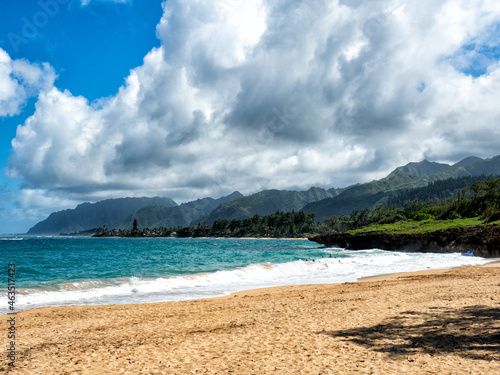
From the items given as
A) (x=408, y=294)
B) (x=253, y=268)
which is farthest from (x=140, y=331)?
(x=253, y=268)

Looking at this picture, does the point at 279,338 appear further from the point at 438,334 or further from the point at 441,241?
the point at 441,241

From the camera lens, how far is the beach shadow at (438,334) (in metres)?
7.14

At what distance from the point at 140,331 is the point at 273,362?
17.0ft

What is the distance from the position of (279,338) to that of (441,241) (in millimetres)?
53379

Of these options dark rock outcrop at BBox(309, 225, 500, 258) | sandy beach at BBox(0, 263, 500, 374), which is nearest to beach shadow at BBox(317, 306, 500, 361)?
sandy beach at BBox(0, 263, 500, 374)

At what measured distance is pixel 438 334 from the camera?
8188mm

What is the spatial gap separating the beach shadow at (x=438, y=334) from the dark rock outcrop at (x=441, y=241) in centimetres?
3896

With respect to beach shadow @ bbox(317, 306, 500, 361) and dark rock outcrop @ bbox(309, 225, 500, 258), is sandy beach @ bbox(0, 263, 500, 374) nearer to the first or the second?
beach shadow @ bbox(317, 306, 500, 361)

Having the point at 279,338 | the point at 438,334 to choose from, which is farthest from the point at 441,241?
the point at 279,338

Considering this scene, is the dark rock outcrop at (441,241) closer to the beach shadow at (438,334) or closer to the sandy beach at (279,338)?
the sandy beach at (279,338)

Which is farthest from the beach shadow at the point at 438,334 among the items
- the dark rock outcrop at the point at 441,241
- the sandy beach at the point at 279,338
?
the dark rock outcrop at the point at 441,241

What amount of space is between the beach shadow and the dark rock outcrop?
39.0m

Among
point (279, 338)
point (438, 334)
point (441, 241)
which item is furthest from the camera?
point (441, 241)

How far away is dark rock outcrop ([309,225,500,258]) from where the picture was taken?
4184cm
